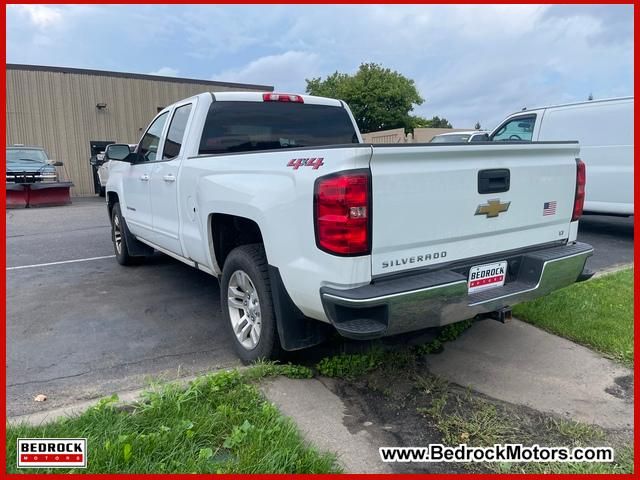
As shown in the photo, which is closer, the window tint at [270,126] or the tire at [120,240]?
the window tint at [270,126]

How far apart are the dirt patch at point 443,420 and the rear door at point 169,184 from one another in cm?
219

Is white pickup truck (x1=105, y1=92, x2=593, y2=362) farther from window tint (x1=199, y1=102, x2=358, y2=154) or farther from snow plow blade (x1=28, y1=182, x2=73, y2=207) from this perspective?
snow plow blade (x1=28, y1=182, x2=73, y2=207)

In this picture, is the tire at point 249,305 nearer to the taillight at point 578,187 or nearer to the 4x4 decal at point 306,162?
the 4x4 decal at point 306,162

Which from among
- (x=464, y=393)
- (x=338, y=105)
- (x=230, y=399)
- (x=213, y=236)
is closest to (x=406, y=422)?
(x=464, y=393)

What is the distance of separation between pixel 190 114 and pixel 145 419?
2815 millimetres

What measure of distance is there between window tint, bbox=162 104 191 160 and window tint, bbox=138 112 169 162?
29 centimetres

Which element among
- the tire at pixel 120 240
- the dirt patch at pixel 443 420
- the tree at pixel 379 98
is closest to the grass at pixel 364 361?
the dirt patch at pixel 443 420

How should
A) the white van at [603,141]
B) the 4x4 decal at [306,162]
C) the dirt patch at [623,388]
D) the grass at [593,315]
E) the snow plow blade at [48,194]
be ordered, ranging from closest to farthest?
the 4x4 decal at [306,162]
the dirt patch at [623,388]
the grass at [593,315]
the white van at [603,141]
the snow plow blade at [48,194]

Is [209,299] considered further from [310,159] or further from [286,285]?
[310,159]

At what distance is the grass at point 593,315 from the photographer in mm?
3965

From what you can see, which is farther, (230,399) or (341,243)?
(230,399)

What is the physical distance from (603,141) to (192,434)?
782 centimetres

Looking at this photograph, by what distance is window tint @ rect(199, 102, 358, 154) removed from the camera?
4582mm

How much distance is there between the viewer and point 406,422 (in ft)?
9.67
